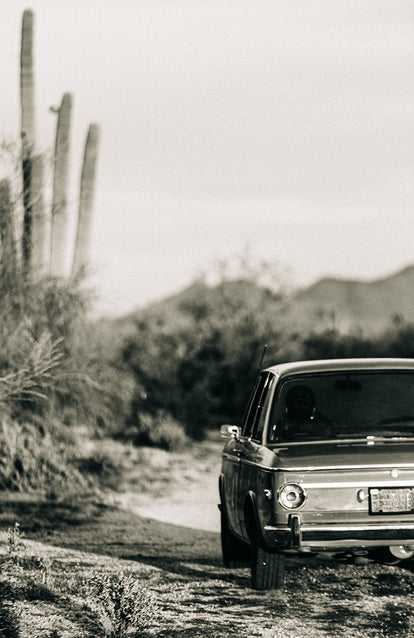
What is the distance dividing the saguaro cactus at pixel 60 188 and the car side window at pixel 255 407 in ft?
37.1

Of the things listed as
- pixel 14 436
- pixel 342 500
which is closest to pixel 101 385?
pixel 14 436

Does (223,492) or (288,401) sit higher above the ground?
(288,401)

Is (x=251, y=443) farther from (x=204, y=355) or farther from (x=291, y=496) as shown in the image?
(x=204, y=355)

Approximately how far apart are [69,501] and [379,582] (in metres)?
7.58

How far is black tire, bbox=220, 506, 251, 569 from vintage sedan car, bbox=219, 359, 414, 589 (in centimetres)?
36

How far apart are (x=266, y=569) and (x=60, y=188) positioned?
46.3 ft

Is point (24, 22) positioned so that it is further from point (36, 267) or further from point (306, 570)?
point (306, 570)

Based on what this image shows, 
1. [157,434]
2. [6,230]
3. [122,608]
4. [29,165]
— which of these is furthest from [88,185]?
[122,608]

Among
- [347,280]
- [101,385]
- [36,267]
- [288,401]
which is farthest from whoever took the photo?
[347,280]

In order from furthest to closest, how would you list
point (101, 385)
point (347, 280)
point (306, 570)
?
1. point (347, 280)
2. point (101, 385)
3. point (306, 570)

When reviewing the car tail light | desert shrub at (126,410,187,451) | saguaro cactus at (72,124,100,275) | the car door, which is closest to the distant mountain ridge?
desert shrub at (126,410,187,451)

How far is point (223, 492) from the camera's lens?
1035 centimetres

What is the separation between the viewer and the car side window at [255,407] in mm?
9734

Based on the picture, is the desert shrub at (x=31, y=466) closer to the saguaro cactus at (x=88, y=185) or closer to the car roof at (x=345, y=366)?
the saguaro cactus at (x=88, y=185)
